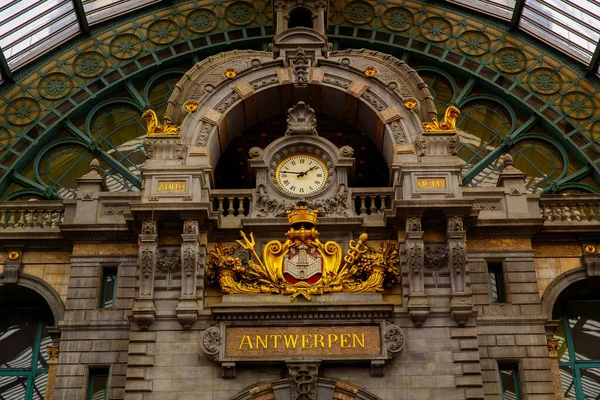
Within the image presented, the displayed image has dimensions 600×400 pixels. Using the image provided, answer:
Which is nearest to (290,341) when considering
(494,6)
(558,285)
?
(558,285)

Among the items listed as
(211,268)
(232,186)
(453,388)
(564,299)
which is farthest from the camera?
(232,186)

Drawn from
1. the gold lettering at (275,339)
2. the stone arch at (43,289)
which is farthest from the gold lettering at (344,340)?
the stone arch at (43,289)

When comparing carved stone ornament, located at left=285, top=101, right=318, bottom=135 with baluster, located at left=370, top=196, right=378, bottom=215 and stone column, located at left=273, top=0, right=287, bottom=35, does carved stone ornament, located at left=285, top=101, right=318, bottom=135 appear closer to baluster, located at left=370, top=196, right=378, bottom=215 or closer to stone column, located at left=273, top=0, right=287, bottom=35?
baluster, located at left=370, top=196, right=378, bottom=215

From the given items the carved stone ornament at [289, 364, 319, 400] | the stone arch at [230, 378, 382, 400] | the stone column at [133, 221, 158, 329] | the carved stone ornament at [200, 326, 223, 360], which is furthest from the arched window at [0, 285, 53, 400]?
the carved stone ornament at [289, 364, 319, 400]

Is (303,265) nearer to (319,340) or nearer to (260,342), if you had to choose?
(319,340)

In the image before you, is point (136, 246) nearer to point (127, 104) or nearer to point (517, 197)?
point (127, 104)

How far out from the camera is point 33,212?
30.2 meters

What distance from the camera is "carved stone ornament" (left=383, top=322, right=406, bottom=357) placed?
25562 mm

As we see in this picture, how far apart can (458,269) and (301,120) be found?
671 cm

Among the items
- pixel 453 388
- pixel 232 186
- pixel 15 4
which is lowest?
pixel 453 388

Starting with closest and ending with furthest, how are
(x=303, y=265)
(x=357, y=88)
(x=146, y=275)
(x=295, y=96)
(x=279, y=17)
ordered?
1. (x=146, y=275)
2. (x=303, y=265)
3. (x=357, y=88)
4. (x=295, y=96)
5. (x=279, y=17)

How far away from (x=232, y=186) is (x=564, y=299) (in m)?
11.0

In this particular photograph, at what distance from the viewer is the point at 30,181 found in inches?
1316

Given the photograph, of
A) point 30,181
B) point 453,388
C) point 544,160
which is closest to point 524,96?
point 544,160
